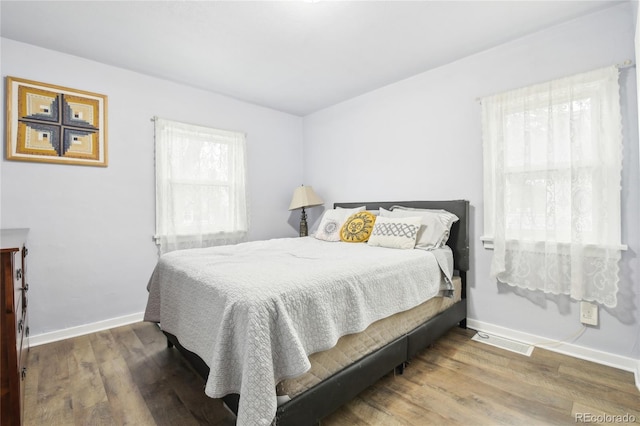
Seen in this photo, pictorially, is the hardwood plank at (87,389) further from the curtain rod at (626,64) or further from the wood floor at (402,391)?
the curtain rod at (626,64)

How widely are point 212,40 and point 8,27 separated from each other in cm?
144

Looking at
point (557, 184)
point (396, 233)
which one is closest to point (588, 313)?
point (557, 184)

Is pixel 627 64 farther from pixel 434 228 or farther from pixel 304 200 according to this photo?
pixel 304 200

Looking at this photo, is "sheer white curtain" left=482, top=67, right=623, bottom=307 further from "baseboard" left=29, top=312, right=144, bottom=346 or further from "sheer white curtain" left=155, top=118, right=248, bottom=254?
"baseboard" left=29, top=312, right=144, bottom=346

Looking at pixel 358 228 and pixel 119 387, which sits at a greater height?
pixel 358 228

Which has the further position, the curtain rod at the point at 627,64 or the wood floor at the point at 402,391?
the curtain rod at the point at 627,64

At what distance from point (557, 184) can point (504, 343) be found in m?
1.27

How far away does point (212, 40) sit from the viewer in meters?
2.31

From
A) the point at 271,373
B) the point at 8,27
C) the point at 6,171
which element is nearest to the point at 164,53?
the point at 8,27

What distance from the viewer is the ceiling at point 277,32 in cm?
195

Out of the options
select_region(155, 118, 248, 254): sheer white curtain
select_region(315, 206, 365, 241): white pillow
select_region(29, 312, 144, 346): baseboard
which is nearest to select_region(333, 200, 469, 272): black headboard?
select_region(315, 206, 365, 241): white pillow

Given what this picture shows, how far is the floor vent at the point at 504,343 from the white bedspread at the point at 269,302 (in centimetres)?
68

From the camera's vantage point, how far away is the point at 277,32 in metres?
2.22

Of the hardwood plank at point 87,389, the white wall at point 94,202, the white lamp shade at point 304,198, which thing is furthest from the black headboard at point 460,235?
the white wall at point 94,202
